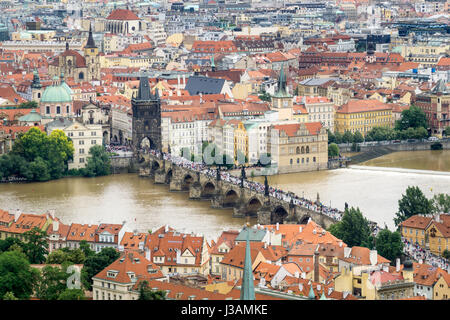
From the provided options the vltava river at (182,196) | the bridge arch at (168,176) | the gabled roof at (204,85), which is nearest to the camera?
the vltava river at (182,196)

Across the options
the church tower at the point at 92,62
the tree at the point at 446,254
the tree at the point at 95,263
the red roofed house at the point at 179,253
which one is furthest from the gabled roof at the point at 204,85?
the tree at the point at 95,263

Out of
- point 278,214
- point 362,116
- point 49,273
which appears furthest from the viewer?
point 362,116

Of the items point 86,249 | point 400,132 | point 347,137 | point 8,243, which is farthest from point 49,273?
point 400,132

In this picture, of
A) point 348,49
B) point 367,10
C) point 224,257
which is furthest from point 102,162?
point 367,10

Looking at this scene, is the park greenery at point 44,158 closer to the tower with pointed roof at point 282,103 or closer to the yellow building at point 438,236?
the tower with pointed roof at point 282,103

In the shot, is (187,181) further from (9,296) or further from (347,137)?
(9,296)

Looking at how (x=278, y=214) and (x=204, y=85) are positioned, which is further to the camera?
(x=204, y=85)
